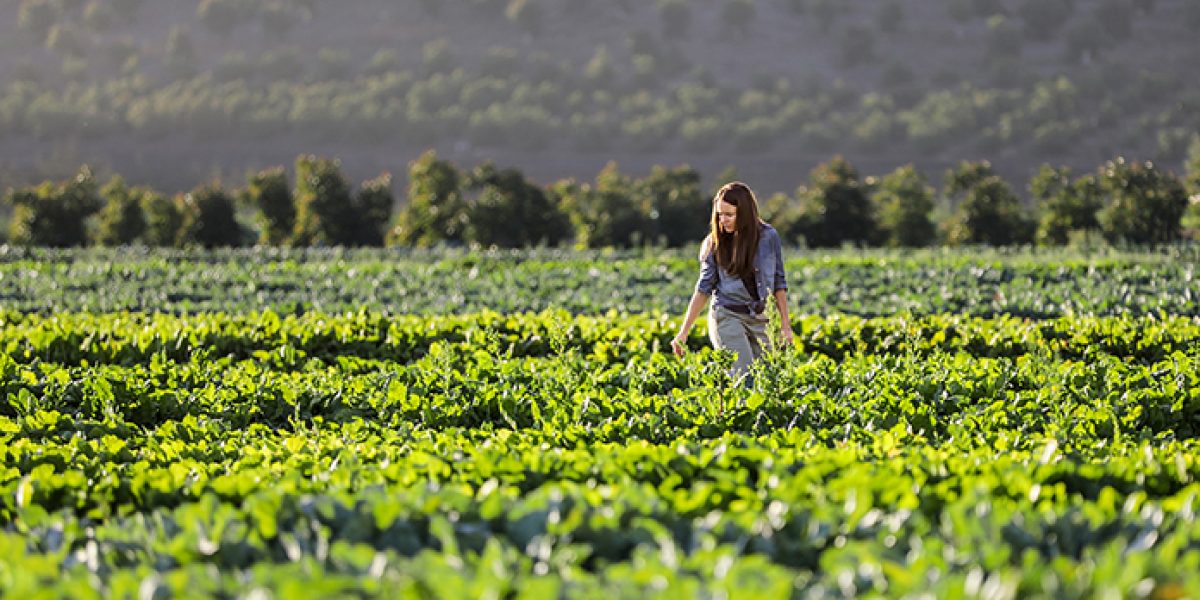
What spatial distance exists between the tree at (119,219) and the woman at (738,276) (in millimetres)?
38853

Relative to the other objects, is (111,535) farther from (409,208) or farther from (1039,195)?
(409,208)

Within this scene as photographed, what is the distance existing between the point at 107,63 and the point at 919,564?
466 ft

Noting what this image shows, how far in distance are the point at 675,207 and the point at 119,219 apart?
68.3 feet

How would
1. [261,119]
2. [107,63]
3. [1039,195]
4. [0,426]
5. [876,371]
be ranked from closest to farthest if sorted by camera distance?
[0,426] → [876,371] → [1039,195] → [261,119] → [107,63]

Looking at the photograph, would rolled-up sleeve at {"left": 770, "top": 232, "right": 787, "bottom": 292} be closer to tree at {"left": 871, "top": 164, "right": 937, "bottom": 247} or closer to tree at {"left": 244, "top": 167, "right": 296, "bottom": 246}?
tree at {"left": 871, "top": 164, "right": 937, "bottom": 247}

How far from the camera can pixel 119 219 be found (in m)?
43.1

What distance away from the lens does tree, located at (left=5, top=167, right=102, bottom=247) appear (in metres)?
40.4

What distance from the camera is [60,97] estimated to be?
12081 centimetres

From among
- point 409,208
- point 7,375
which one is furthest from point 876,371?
point 409,208

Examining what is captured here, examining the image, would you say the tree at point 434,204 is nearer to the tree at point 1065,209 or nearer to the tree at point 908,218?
the tree at point 908,218

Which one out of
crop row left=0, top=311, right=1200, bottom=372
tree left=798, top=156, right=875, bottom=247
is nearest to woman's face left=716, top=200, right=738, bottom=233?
crop row left=0, top=311, right=1200, bottom=372

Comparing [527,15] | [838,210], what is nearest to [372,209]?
[838,210]

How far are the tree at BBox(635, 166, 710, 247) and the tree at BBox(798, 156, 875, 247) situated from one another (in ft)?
16.7

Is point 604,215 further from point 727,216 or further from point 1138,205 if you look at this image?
point 727,216
